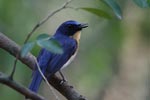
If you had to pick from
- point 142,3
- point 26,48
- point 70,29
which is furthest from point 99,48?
point 26,48

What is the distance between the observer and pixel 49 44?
2.03m

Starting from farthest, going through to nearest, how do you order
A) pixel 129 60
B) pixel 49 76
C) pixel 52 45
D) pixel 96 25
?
pixel 129 60, pixel 96 25, pixel 49 76, pixel 52 45

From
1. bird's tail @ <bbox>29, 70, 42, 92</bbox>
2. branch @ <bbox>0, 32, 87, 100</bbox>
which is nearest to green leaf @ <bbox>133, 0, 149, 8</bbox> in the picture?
branch @ <bbox>0, 32, 87, 100</bbox>

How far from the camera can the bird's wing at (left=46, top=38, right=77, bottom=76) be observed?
3597mm

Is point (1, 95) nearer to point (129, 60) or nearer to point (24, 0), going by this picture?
point (24, 0)

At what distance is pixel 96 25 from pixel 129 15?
36cm

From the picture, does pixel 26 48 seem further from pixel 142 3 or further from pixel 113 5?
pixel 142 3

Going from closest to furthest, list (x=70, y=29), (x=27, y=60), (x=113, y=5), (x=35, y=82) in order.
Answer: (x=113, y=5) < (x=27, y=60) < (x=35, y=82) < (x=70, y=29)

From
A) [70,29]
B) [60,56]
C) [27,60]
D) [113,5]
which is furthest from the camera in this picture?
[70,29]

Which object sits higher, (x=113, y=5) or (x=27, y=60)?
(x=113, y=5)

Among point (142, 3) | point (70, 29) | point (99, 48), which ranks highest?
point (142, 3)

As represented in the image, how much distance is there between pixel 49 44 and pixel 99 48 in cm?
379

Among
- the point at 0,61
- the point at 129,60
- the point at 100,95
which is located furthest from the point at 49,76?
the point at 129,60

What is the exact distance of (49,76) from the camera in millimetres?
3438
